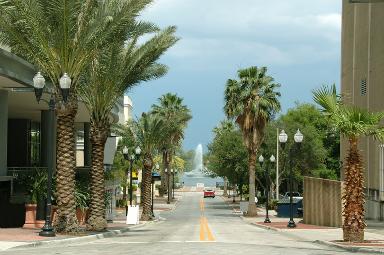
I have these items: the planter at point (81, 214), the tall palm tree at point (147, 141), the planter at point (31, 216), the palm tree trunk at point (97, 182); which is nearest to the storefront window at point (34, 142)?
the tall palm tree at point (147, 141)

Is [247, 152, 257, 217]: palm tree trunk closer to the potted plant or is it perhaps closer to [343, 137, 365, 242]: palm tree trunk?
the potted plant

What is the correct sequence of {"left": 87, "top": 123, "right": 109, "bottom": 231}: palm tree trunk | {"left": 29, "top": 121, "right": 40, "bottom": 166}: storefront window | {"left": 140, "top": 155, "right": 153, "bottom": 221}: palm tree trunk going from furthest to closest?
{"left": 29, "top": 121, "right": 40, "bottom": 166}: storefront window → {"left": 140, "top": 155, "right": 153, "bottom": 221}: palm tree trunk → {"left": 87, "top": 123, "right": 109, "bottom": 231}: palm tree trunk

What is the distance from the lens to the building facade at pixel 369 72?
1710 inches

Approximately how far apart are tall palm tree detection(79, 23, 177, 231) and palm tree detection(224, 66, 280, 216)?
24825 mm

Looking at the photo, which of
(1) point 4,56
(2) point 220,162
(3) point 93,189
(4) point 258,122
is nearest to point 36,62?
(1) point 4,56

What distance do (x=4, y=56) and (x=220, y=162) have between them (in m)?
46.5

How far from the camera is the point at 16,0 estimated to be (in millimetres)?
22188

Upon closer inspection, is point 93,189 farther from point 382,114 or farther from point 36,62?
point 382,114

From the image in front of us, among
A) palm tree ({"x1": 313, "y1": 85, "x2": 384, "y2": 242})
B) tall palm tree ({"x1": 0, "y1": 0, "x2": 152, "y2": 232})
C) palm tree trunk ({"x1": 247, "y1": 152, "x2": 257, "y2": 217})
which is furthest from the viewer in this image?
palm tree trunk ({"x1": 247, "y1": 152, "x2": 257, "y2": 217})

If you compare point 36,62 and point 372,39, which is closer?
point 36,62

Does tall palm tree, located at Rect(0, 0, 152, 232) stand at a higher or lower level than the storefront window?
higher

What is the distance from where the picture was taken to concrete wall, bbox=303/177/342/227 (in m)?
35.0

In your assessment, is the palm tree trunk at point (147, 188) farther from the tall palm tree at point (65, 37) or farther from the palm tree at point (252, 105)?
the tall palm tree at point (65, 37)

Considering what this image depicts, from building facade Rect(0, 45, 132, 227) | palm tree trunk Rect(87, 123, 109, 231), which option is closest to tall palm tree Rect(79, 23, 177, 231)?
palm tree trunk Rect(87, 123, 109, 231)
